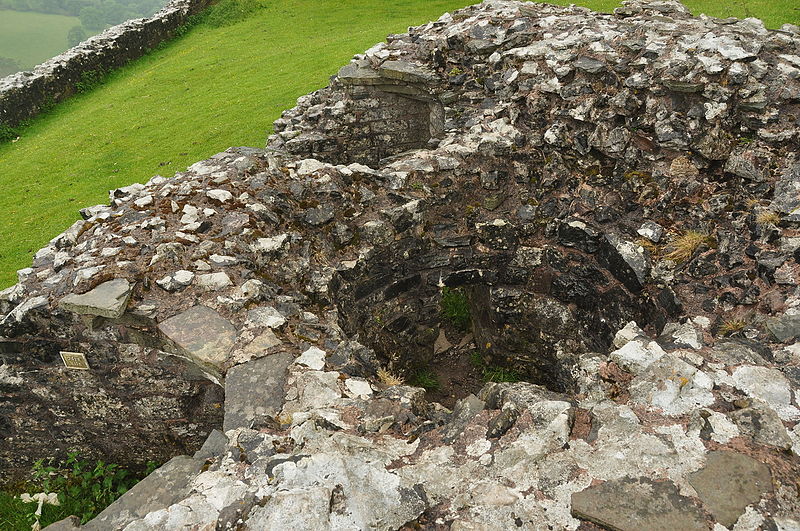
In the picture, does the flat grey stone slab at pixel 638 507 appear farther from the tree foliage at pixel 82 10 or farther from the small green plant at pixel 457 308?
the tree foliage at pixel 82 10

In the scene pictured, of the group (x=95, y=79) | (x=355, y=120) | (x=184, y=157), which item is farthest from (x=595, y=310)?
(x=95, y=79)

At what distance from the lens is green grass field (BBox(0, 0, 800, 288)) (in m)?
12.2

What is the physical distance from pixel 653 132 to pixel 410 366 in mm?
4479

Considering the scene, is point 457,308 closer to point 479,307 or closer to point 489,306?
point 479,307

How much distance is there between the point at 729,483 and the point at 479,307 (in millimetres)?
5220

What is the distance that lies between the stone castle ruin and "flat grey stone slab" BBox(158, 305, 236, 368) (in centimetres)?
3

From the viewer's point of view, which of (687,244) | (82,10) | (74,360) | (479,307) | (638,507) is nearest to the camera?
(638,507)

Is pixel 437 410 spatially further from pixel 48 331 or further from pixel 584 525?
pixel 48 331

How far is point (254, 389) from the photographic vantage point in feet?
14.0

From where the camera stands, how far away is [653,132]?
20.8ft

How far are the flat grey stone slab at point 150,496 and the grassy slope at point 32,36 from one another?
11386 centimetres

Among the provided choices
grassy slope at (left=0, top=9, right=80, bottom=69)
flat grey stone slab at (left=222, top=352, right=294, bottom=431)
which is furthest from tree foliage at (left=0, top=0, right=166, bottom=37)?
flat grey stone slab at (left=222, top=352, right=294, bottom=431)

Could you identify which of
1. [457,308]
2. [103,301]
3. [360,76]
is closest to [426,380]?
[457,308]

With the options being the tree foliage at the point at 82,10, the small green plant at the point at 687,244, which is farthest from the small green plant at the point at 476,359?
the tree foliage at the point at 82,10
